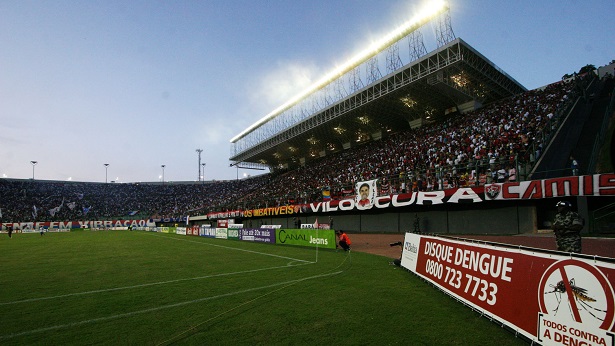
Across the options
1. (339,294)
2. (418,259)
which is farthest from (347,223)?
(339,294)

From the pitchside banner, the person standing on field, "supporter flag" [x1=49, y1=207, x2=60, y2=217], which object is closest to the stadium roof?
the person standing on field

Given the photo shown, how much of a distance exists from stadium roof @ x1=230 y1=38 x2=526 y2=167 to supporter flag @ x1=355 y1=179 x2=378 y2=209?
550 inches

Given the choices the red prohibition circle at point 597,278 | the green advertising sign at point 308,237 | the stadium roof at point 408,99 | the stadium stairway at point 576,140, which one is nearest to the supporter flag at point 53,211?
the stadium roof at point 408,99

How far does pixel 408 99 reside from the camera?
3794 centimetres

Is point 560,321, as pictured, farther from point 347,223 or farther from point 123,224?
point 123,224

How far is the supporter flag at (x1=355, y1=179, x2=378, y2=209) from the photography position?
25.5 meters

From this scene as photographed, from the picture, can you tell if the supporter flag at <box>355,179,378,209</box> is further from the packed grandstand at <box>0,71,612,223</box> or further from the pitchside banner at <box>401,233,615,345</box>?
the pitchside banner at <box>401,233,615,345</box>

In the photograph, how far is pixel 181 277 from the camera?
34.3ft

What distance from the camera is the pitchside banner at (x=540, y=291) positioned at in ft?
12.1

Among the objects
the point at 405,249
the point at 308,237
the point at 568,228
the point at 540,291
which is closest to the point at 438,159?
the point at 308,237

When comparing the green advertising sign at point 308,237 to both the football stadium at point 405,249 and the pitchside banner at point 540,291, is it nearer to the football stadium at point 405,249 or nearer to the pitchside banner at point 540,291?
the football stadium at point 405,249

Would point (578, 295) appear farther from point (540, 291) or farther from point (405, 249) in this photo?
point (405, 249)

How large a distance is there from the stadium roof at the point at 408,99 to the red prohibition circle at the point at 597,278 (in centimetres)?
2960

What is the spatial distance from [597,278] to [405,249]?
7.81 m
